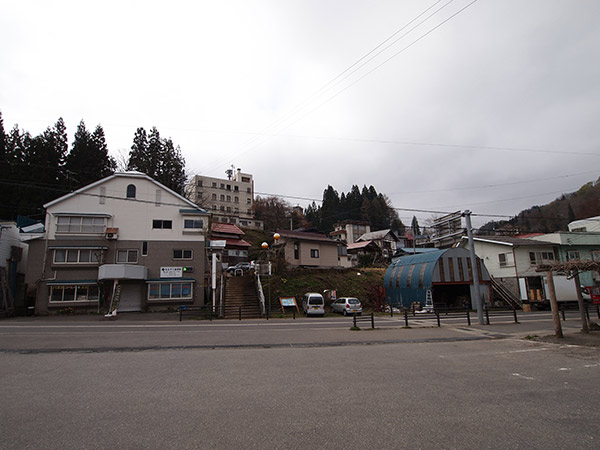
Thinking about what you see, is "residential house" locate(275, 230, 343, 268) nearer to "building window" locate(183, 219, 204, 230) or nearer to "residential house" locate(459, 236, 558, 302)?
"building window" locate(183, 219, 204, 230)

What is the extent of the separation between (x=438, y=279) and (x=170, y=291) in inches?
977

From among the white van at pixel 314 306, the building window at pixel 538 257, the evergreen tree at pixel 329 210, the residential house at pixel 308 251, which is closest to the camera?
the white van at pixel 314 306

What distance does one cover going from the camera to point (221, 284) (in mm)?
28844

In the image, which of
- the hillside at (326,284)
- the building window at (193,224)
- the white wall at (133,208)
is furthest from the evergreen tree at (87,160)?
the hillside at (326,284)

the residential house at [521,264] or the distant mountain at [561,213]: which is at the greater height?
the distant mountain at [561,213]

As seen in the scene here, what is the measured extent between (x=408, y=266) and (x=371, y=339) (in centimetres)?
2155

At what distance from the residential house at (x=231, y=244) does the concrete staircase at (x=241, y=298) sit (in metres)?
15.4

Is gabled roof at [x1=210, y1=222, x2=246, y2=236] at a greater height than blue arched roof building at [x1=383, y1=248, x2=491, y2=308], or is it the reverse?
gabled roof at [x1=210, y1=222, x2=246, y2=236]

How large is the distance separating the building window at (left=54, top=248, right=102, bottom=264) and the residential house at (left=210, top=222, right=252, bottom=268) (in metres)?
20.0

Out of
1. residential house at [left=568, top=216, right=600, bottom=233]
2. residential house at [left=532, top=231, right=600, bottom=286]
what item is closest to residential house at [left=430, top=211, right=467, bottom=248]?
residential house at [left=532, top=231, right=600, bottom=286]

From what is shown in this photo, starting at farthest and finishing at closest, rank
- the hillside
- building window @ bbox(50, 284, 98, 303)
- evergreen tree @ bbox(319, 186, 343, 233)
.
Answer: evergreen tree @ bbox(319, 186, 343, 233)
the hillside
building window @ bbox(50, 284, 98, 303)

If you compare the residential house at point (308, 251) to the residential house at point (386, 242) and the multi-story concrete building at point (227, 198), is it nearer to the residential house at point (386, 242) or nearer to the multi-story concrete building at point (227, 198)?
the residential house at point (386, 242)

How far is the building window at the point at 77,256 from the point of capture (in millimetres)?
27609

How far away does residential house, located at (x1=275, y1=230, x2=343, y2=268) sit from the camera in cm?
3822
